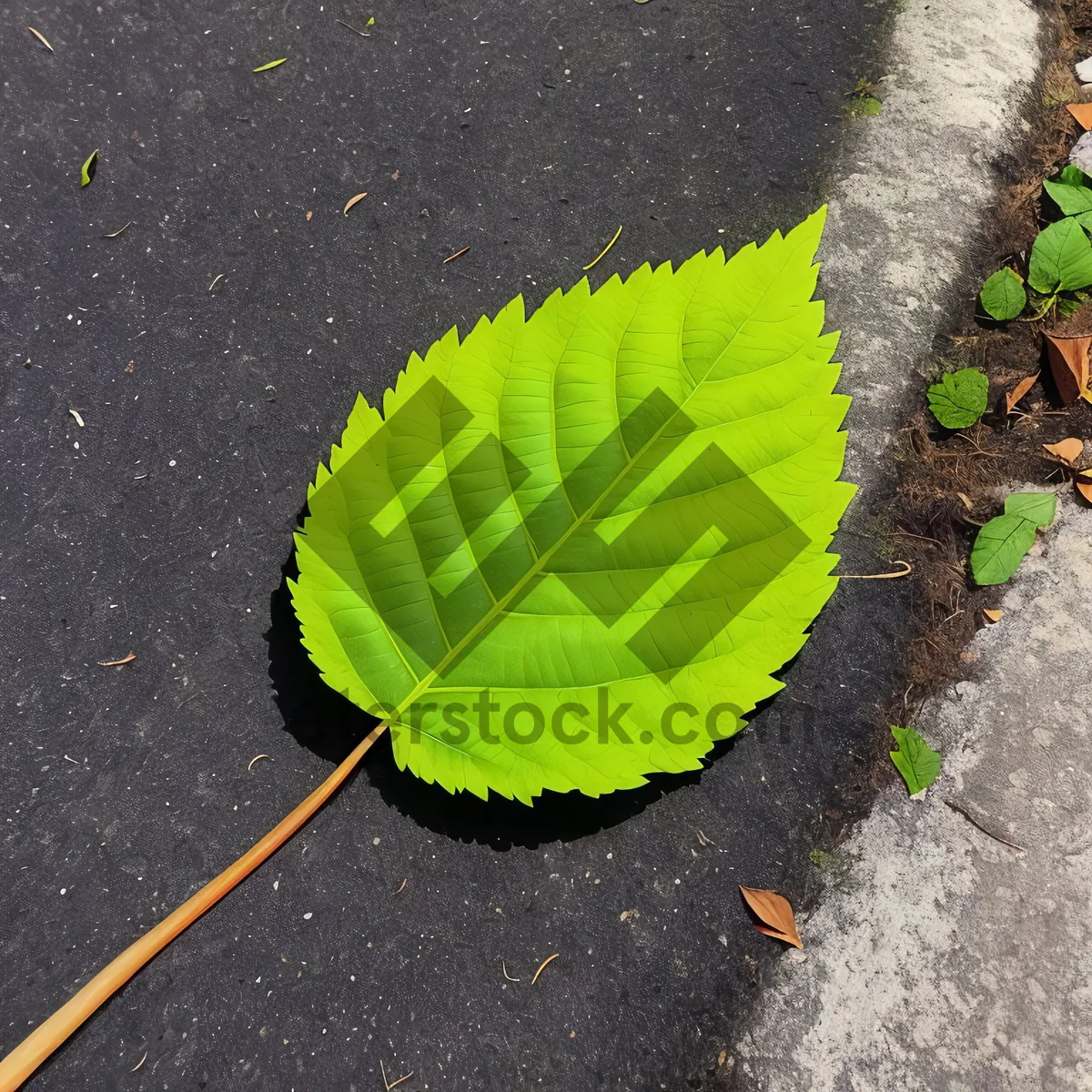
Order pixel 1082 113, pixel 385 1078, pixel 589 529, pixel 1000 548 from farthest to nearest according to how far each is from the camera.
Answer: pixel 1082 113 → pixel 1000 548 → pixel 385 1078 → pixel 589 529

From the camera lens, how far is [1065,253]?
1.27m

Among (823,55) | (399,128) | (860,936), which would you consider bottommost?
(860,936)

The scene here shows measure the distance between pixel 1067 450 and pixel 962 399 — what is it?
0.20m

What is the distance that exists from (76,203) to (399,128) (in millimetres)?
553

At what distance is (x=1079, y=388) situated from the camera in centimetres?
125

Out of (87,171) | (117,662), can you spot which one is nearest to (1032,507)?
(117,662)

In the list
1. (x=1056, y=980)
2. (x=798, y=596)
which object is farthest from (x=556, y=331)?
(x=1056, y=980)

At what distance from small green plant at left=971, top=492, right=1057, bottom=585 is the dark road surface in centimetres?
17

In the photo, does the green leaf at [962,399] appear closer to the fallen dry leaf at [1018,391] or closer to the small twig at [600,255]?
the fallen dry leaf at [1018,391]

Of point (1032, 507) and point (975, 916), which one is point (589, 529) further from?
point (975, 916)

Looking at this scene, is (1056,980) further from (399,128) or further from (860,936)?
(399,128)

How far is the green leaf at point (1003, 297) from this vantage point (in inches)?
50.2

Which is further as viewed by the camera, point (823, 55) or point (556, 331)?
point (823, 55)

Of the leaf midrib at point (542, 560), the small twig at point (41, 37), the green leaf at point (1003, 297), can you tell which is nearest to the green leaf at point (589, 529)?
the leaf midrib at point (542, 560)
